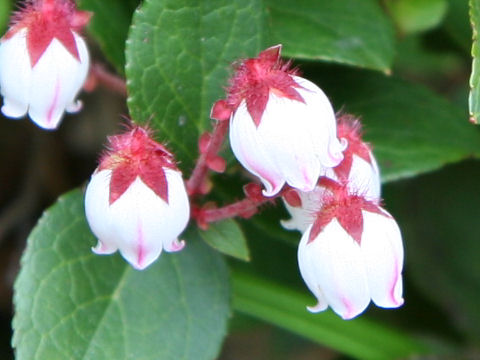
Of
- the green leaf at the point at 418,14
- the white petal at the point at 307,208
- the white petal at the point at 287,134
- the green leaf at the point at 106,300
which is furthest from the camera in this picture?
the green leaf at the point at 418,14

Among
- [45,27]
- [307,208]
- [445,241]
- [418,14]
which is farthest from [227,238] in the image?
[445,241]

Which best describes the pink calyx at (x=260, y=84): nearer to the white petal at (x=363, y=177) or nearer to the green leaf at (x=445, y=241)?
the white petal at (x=363, y=177)

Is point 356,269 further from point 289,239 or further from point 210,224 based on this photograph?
point 289,239

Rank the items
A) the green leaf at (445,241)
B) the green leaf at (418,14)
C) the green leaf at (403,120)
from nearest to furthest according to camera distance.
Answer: the green leaf at (403,120), the green leaf at (418,14), the green leaf at (445,241)

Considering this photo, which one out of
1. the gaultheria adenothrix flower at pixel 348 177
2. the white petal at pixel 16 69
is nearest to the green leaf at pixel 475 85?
the gaultheria adenothrix flower at pixel 348 177

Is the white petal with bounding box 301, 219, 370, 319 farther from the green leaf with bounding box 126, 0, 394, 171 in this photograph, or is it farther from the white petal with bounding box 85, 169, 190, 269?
the green leaf with bounding box 126, 0, 394, 171

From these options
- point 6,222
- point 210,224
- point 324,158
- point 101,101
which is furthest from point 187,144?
point 101,101
